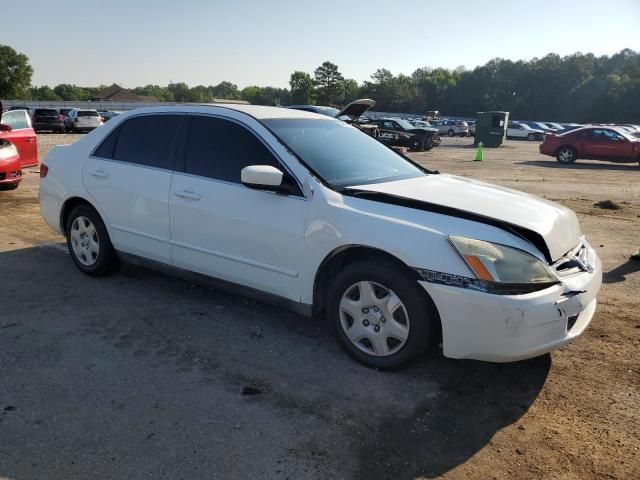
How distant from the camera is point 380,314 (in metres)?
3.36

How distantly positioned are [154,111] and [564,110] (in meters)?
96.7

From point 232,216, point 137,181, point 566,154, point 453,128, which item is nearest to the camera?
point 232,216

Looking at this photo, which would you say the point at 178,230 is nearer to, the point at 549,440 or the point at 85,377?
the point at 85,377

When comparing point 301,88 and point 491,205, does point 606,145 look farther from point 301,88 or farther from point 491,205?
point 301,88

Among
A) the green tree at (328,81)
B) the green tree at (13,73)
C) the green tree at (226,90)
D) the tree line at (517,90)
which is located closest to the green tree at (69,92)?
the tree line at (517,90)

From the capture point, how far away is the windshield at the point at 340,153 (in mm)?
3879

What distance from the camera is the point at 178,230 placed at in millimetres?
4285

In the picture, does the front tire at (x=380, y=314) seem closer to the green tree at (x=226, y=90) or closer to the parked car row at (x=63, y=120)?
the parked car row at (x=63, y=120)

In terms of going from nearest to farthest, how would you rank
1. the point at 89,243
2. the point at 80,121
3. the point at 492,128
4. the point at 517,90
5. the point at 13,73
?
the point at 89,243 → the point at 80,121 → the point at 492,128 → the point at 13,73 → the point at 517,90

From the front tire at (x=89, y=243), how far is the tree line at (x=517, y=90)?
67.8 metres

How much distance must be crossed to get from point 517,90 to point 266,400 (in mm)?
104654

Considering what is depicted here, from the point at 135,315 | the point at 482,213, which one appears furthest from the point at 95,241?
the point at 482,213

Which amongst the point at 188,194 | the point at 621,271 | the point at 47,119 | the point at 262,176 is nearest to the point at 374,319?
the point at 262,176

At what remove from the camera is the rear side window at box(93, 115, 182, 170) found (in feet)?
14.7
